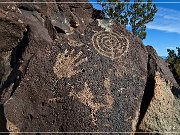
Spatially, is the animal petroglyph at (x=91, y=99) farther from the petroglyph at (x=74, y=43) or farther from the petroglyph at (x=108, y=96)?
the petroglyph at (x=74, y=43)

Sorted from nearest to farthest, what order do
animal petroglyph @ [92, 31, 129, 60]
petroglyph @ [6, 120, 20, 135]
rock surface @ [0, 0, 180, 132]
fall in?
petroglyph @ [6, 120, 20, 135] → rock surface @ [0, 0, 180, 132] → animal petroglyph @ [92, 31, 129, 60]

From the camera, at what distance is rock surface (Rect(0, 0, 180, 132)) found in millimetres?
6043

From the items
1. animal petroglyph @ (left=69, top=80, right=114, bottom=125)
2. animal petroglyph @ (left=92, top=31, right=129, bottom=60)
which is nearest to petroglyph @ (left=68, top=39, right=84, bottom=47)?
animal petroglyph @ (left=92, top=31, right=129, bottom=60)

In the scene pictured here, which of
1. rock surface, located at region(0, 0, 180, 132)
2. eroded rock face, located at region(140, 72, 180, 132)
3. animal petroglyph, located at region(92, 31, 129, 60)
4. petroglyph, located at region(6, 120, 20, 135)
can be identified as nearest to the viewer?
petroglyph, located at region(6, 120, 20, 135)

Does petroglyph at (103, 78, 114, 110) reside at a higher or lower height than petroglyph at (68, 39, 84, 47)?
lower

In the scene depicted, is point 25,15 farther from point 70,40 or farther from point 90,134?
point 90,134

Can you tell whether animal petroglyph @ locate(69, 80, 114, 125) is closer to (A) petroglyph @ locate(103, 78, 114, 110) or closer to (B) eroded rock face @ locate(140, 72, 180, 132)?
(A) petroglyph @ locate(103, 78, 114, 110)

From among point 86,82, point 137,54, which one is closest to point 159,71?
point 137,54

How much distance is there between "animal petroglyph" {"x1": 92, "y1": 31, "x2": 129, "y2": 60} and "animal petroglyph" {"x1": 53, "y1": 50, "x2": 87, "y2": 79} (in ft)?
1.35

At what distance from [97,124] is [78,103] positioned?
44 cm

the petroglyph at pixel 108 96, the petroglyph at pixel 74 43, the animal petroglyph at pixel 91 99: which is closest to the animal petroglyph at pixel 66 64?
the petroglyph at pixel 74 43

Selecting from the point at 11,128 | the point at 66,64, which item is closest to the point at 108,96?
the point at 66,64

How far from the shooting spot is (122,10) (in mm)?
20891

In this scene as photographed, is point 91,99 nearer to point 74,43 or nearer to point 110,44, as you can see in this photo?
point 74,43
